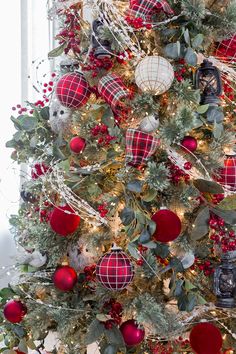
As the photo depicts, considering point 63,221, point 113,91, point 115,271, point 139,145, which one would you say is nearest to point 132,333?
point 115,271

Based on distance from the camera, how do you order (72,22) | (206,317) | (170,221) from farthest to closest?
(72,22), (206,317), (170,221)

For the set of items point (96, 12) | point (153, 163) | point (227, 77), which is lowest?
point (153, 163)

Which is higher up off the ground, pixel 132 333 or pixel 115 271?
pixel 115 271

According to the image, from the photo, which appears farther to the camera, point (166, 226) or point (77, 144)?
point (77, 144)

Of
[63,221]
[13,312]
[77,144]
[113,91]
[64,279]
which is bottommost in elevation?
[13,312]

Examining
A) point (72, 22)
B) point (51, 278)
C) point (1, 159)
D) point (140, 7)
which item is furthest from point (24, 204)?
point (140, 7)

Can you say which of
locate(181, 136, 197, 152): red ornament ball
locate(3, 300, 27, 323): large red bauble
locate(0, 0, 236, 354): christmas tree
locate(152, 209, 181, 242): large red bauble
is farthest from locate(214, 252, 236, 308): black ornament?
locate(3, 300, 27, 323): large red bauble

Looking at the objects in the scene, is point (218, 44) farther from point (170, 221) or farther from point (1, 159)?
point (1, 159)

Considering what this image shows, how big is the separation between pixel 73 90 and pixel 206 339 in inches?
23.4

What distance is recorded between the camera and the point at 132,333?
3.37 ft

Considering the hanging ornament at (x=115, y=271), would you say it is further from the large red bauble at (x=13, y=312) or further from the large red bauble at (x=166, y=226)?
the large red bauble at (x=13, y=312)

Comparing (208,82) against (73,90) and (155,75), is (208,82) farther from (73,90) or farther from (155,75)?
(73,90)

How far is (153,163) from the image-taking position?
1.02m

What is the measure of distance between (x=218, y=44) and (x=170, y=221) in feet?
1.47
